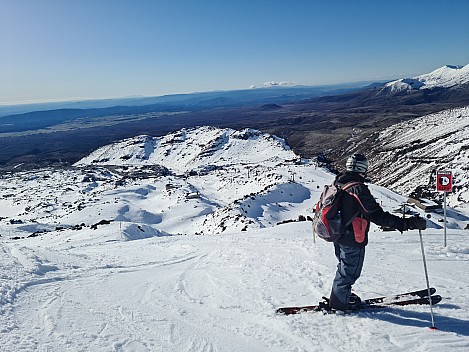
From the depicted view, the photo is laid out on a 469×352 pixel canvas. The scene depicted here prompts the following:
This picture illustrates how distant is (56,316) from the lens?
5020mm

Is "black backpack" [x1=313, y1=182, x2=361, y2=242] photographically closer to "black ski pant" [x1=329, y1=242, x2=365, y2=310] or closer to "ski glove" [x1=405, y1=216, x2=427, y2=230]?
"black ski pant" [x1=329, y1=242, x2=365, y2=310]

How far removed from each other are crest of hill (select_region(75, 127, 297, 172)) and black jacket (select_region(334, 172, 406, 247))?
106940 millimetres

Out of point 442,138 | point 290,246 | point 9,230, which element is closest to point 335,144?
point 442,138

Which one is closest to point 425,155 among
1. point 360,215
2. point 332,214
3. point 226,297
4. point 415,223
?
point 415,223

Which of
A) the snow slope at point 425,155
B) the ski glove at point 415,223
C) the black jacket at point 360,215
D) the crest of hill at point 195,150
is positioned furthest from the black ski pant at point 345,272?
the crest of hill at point 195,150

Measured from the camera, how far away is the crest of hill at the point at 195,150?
12644 cm

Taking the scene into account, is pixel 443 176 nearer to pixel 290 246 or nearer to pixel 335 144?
pixel 290 246

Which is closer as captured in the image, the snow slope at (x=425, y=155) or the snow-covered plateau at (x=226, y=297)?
the snow-covered plateau at (x=226, y=297)

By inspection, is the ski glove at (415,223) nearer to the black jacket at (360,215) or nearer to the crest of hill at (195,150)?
the black jacket at (360,215)

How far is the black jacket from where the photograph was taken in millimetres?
4301

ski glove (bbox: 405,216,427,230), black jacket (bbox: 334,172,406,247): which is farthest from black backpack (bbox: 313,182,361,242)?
ski glove (bbox: 405,216,427,230)

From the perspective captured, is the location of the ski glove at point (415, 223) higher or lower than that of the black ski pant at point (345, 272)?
higher

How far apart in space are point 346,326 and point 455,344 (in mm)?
1267

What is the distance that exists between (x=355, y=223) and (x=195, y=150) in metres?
144
